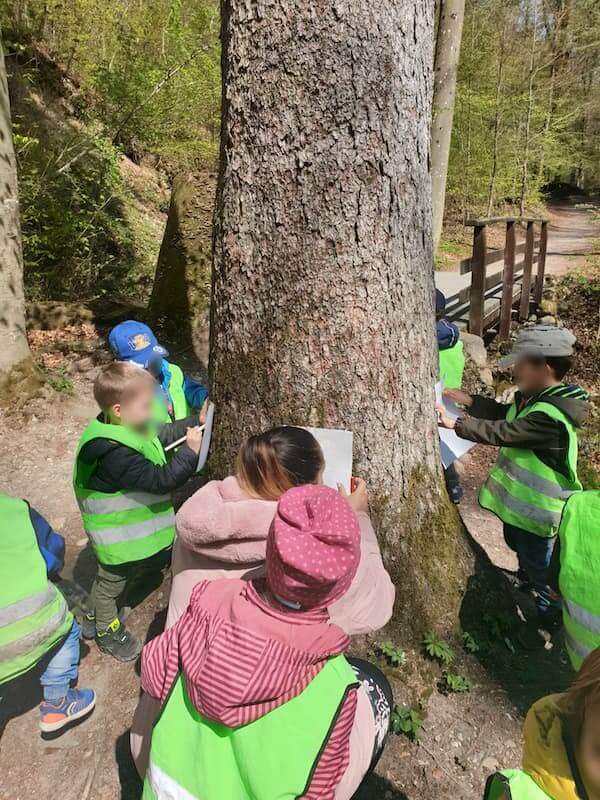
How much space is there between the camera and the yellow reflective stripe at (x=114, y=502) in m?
2.54

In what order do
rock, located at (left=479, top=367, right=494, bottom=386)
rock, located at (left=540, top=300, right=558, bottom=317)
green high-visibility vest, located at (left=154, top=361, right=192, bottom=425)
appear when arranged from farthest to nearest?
1. rock, located at (left=540, top=300, right=558, bottom=317)
2. rock, located at (left=479, top=367, right=494, bottom=386)
3. green high-visibility vest, located at (left=154, top=361, right=192, bottom=425)

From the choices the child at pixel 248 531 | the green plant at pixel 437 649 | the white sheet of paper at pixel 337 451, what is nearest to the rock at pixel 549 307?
the green plant at pixel 437 649

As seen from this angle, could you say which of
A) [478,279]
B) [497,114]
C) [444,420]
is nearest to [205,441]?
[444,420]

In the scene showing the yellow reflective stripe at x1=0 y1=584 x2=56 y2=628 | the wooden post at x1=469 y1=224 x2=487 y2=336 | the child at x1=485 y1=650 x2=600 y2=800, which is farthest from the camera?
the wooden post at x1=469 y1=224 x2=487 y2=336

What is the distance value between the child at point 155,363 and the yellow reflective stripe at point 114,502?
20.9 inches

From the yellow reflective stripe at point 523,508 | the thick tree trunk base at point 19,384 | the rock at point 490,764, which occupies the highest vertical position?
the yellow reflective stripe at point 523,508

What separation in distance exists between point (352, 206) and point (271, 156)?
38 centimetres

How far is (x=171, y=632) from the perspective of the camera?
140 centimetres

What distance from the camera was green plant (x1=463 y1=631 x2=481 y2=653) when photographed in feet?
7.99

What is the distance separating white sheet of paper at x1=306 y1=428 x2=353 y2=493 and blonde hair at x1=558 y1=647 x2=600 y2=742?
1.16 metres

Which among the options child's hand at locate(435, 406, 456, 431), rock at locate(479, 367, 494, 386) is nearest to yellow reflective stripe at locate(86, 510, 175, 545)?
child's hand at locate(435, 406, 456, 431)

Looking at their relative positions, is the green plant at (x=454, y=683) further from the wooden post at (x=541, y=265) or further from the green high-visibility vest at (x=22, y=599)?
the wooden post at (x=541, y=265)

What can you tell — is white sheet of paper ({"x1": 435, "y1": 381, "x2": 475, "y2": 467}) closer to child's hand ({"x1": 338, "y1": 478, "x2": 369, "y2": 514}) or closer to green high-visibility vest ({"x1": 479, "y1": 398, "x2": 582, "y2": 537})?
green high-visibility vest ({"x1": 479, "y1": 398, "x2": 582, "y2": 537})

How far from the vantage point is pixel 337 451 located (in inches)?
90.0
